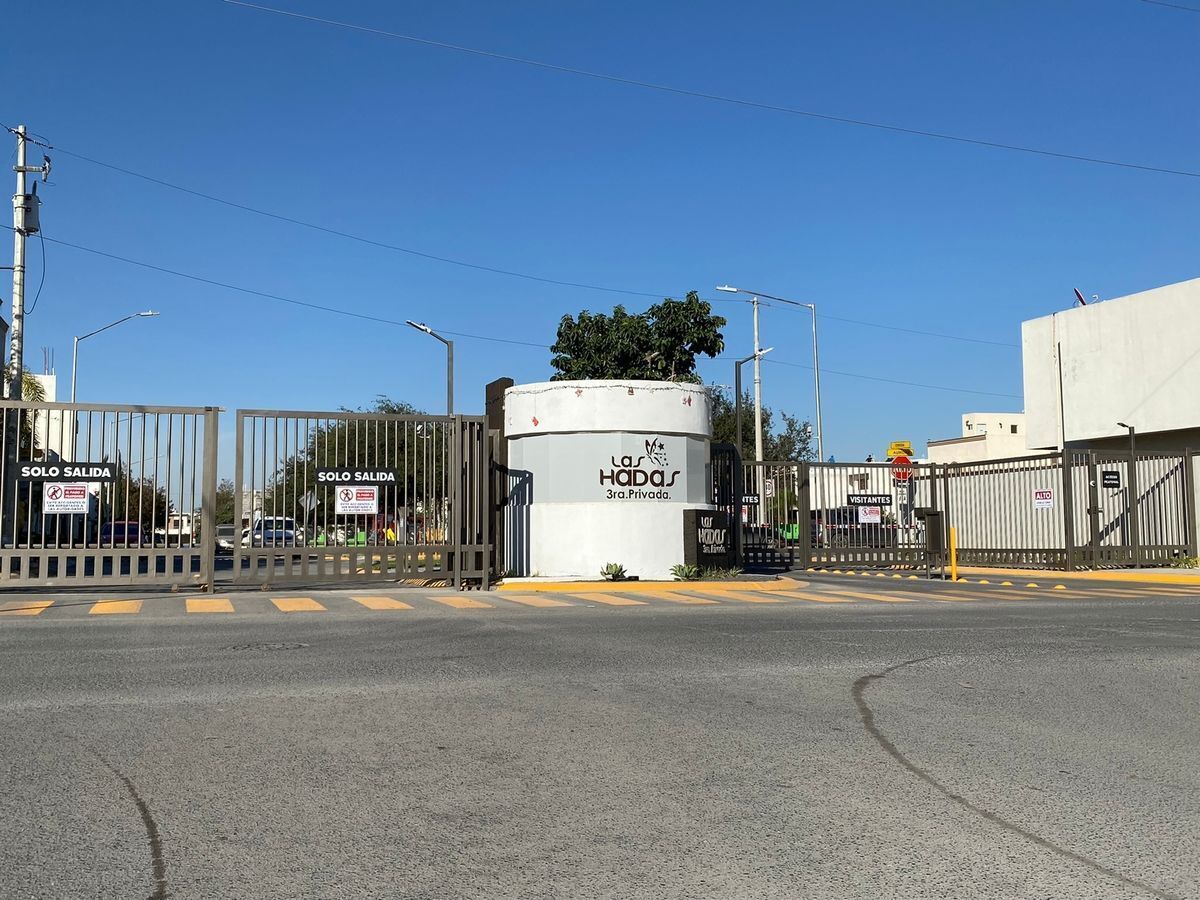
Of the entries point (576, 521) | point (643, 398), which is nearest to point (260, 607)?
point (576, 521)

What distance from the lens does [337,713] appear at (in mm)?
7703

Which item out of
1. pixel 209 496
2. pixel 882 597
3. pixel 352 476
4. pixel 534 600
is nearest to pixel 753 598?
pixel 882 597

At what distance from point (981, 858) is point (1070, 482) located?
26.9 meters

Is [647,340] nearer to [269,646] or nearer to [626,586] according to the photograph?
[626,586]

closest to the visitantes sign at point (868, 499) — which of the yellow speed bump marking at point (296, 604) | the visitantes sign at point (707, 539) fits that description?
the visitantes sign at point (707, 539)

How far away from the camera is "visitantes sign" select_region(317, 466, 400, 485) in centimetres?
1978

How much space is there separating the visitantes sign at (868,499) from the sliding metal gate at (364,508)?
12.5m

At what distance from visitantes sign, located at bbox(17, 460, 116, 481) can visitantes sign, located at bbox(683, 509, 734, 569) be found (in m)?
10.7

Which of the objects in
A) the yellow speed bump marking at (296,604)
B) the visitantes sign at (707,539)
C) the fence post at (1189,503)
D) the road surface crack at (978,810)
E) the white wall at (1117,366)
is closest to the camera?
the road surface crack at (978,810)

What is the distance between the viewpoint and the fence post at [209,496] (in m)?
18.9

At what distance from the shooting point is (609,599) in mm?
18000

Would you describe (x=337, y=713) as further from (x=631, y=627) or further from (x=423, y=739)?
(x=631, y=627)

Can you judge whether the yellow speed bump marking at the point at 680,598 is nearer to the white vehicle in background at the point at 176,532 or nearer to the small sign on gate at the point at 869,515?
the white vehicle in background at the point at 176,532

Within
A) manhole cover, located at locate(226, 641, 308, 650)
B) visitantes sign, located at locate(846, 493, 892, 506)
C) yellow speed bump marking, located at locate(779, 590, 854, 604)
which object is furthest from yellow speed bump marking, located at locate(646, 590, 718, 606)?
visitantes sign, located at locate(846, 493, 892, 506)
